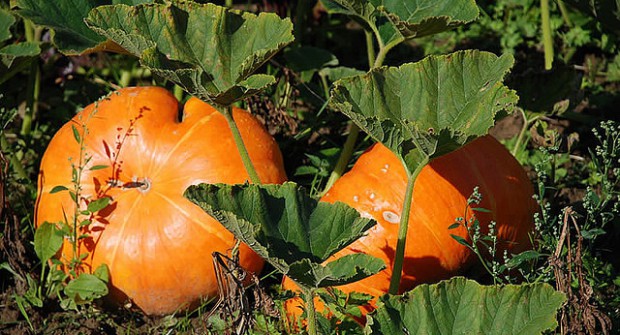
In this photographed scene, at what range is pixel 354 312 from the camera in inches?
109

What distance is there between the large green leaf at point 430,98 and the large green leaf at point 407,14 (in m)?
0.19

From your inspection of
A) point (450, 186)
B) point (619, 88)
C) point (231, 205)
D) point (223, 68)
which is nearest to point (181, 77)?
point (223, 68)

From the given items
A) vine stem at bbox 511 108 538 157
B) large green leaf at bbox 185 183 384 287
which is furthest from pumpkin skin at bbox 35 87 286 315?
vine stem at bbox 511 108 538 157

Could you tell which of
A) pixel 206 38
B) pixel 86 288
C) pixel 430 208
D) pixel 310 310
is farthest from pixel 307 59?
pixel 310 310

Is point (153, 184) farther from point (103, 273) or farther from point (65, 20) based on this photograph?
point (65, 20)

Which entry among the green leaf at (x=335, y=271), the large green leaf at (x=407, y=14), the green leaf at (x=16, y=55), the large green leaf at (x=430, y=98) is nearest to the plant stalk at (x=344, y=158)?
the large green leaf at (x=407, y=14)

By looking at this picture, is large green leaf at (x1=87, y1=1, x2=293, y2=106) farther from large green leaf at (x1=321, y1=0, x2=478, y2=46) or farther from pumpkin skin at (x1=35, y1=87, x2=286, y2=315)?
pumpkin skin at (x1=35, y1=87, x2=286, y2=315)

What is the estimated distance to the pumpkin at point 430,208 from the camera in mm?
3078

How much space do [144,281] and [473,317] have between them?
50.7 inches

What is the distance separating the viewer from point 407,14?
3.29 metres

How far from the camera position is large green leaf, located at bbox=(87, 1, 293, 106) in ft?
9.39

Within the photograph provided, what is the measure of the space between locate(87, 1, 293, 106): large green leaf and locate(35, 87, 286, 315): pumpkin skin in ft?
1.44

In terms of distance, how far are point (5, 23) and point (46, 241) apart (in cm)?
94

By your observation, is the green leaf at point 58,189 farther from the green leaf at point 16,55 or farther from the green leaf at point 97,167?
the green leaf at point 16,55
